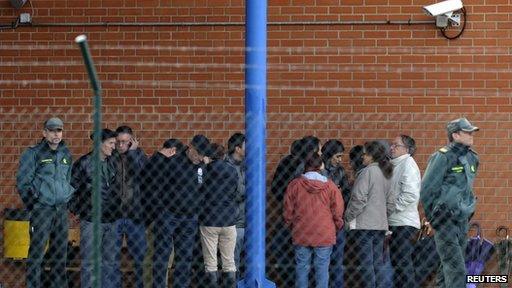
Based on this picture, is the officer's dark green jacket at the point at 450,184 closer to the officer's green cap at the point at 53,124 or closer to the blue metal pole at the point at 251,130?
the blue metal pole at the point at 251,130

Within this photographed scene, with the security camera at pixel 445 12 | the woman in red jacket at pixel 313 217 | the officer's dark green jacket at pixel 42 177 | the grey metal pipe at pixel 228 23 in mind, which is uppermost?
the security camera at pixel 445 12

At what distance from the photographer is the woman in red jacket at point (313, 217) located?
12.9 meters

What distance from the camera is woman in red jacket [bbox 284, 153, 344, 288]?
42.4 feet

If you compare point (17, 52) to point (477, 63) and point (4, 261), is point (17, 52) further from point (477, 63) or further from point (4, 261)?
point (477, 63)

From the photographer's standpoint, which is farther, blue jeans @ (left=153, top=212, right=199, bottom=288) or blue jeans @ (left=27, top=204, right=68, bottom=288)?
blue jeans @ (left=153, top=212, right=199, bottom=288)

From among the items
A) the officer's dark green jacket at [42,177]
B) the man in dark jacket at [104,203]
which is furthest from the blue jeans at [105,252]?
the officer's dark green jacket at [42,177]

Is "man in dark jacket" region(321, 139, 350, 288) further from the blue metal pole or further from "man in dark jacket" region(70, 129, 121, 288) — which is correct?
the blue metal pole

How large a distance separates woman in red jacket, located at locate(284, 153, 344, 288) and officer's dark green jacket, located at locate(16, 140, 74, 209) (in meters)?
2.13

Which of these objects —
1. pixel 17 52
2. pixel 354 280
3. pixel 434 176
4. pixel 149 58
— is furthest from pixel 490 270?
pixel 17 52

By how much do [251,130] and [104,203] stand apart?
254 centimetres

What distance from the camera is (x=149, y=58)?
15055 mm

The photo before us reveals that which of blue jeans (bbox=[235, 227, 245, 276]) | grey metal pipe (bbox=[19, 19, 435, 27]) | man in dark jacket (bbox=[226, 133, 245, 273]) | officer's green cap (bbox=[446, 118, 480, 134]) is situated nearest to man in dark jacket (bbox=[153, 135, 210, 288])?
man in dark jacket (bbox=[226, 133, 245, 273])

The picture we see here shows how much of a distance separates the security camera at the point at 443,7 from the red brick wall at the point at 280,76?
33 centimetres

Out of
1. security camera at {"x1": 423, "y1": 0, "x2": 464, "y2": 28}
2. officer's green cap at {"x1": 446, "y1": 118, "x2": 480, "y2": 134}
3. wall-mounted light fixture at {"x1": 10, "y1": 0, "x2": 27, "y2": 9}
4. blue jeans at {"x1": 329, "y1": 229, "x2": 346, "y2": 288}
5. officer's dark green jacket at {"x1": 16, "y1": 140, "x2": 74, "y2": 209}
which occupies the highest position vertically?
wall-mounted light fixture at {"x1": 10, "y1": 0, "x2": 27, "y2": 9}
